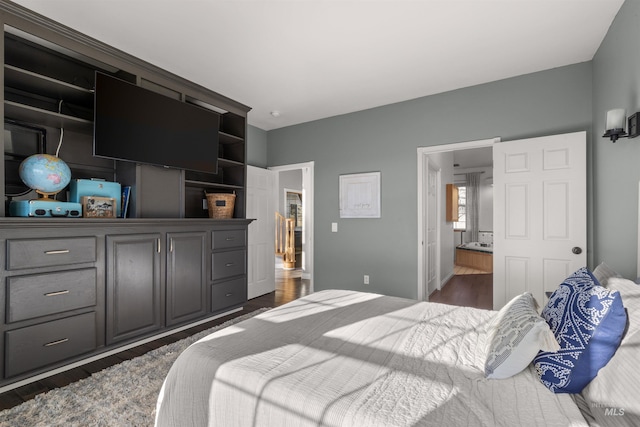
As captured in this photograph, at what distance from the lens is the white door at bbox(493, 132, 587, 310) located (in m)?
2.87

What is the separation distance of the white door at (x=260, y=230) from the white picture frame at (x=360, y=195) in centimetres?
122

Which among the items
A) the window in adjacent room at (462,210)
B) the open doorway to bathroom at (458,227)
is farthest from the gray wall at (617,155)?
the window in adjacent room at (462,210)

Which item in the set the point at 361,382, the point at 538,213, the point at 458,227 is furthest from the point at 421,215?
the point at 458,227

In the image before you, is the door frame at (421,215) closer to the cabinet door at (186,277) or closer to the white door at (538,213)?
the white door at (538,213)

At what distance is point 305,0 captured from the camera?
2.13 m

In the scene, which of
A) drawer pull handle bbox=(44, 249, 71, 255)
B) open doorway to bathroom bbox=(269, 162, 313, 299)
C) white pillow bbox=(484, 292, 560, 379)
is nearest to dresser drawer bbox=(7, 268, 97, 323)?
drawer pull handle bbox=(44, 249, 71, 255)

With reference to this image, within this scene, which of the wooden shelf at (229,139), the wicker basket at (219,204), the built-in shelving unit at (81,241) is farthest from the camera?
the wooden shelf at (229,139)

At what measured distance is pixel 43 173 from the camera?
222 cm

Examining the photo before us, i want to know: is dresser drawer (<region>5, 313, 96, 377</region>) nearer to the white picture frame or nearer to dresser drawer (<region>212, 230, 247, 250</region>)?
dresser drawer (<region>212, 230, 247, 250</region>)

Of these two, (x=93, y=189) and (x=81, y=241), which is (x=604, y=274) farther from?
(x=93, y=189)

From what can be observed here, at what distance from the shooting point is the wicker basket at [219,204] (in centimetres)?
364

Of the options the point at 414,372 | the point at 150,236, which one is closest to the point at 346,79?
the point at 150,236

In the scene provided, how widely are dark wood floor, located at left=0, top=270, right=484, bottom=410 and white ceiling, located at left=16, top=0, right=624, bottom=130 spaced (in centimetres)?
265

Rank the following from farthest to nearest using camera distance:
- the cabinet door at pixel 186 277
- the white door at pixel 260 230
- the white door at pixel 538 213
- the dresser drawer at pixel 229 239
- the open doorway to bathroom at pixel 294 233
→ the open doorway to bathroom at pixel 294 233 → the white door at pixel 260 230 → the dresser drawer at pixel 229 239 → the cabinet door at pixel 186 277 → the white door at pixel 538 213
